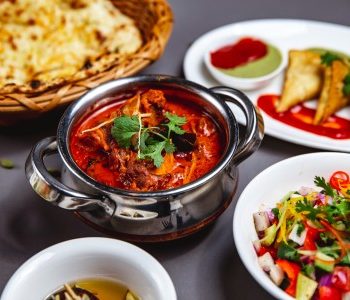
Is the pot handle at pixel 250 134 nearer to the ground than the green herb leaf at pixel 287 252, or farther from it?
farther from it

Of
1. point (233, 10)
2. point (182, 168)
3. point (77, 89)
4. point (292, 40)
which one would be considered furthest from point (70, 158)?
point (233, 10)

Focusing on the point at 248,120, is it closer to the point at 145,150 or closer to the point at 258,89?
the point at 145,150

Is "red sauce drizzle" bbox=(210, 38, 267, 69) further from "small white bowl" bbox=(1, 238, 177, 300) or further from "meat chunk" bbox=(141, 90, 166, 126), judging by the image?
"small white bowl" bbox=(1, 238, 177, 300)

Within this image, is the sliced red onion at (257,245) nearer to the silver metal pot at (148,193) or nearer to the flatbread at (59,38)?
the silver metal pot at (148,193)

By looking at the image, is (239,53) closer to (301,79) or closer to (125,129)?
(301,79)

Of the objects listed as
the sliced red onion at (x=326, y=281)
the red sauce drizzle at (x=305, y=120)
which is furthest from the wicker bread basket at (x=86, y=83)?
the sliced red onion at (x=326, y=281)

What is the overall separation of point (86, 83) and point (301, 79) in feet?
3.35

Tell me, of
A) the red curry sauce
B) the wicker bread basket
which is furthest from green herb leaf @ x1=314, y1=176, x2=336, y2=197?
the wicker bread basket

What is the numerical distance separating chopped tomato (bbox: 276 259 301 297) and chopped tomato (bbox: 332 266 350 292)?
110mm

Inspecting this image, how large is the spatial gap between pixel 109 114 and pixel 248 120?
0.55 metres

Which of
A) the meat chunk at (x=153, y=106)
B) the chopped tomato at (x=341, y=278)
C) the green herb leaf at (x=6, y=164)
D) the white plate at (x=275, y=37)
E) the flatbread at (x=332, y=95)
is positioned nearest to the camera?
the chopped tomato at (x=341, y=278)

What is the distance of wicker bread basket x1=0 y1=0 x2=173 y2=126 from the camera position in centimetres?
227

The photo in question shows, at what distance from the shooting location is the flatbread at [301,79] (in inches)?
103

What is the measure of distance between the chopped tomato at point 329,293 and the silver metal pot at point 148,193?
0.45 metres
